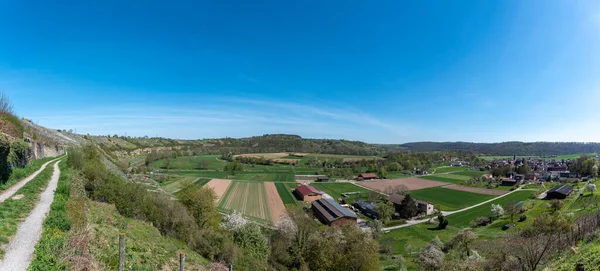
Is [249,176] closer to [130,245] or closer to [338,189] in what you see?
[338,189]

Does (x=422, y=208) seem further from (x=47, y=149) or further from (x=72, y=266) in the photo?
(x=47, y=149)

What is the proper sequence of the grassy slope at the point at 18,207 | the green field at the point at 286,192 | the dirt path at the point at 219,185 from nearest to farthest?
the grassy slope at the point at 18,207, the green field at the point at 286,192, the dirt path at the point at 219,185


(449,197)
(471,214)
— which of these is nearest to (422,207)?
(471,214)

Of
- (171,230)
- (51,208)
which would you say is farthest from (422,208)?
(51,208)

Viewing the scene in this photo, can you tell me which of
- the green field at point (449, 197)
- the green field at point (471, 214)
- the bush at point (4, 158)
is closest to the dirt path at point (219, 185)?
the bush at point (4, 158)

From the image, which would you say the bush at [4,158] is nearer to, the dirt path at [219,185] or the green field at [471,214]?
the dirt path at [219,185]

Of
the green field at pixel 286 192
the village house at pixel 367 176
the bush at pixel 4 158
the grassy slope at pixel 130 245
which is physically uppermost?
the bush at pixel 4 158
